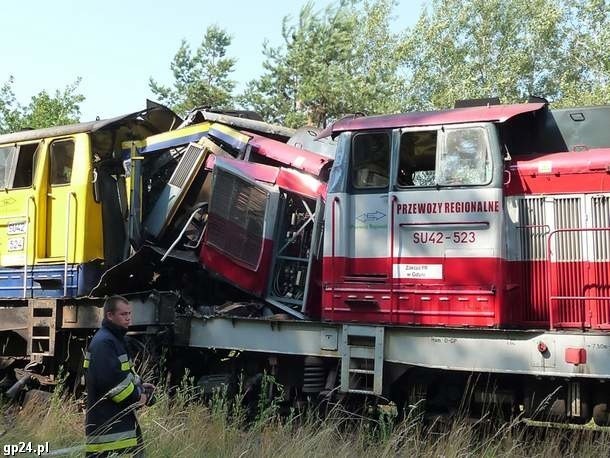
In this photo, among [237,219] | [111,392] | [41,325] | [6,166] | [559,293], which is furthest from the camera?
[6,166]

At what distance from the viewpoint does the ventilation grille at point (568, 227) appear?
6.40 metres

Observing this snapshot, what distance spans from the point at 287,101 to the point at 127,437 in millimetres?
22440

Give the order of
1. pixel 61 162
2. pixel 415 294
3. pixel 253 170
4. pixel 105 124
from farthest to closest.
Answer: pixel 61 162 < pixel 105 124 < pixel 253 170 < pixel 415 294

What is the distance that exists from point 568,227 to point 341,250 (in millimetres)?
2275

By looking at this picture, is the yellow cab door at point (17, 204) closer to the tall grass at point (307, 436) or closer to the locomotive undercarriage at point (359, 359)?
the locomotive undercarriage at point (359, 359)

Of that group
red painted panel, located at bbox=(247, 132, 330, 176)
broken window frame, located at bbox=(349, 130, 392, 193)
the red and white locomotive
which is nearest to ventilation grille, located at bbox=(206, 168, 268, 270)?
red painted panel, located at bbox=(247, 132, 330, 176)

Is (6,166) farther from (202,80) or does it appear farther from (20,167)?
(202,80)

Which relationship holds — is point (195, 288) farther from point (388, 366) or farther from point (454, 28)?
point (454, 28)

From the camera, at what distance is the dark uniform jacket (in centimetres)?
457

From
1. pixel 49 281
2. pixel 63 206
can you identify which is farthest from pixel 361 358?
pixel 63 206

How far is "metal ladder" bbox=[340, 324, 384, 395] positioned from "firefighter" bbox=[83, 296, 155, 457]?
2.59 m

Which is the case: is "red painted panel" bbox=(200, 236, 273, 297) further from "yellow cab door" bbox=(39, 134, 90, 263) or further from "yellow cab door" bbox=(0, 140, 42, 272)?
"yellow cab door" bbox=(0, 140, 42, 272)

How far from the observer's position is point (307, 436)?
5914 millimetres

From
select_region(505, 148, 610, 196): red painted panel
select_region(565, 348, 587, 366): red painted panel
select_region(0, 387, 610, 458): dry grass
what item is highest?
select_region(505, 148, 610, 196): red painted panel
